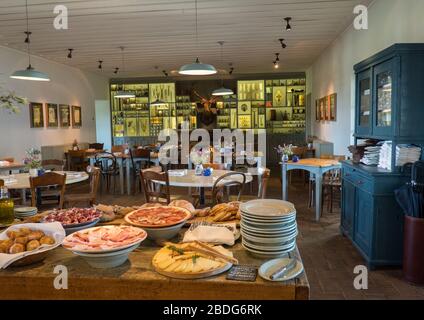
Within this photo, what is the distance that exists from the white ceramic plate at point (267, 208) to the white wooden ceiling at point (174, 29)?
4.44 metres

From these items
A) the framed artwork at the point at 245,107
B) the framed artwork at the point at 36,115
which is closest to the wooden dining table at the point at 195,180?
the framed artwork at the point at 36,115

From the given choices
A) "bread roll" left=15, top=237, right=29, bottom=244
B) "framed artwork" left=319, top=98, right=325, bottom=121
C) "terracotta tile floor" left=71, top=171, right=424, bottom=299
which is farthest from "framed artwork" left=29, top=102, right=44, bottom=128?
"bread roll" left=15, top=237, right=29, bottom=244

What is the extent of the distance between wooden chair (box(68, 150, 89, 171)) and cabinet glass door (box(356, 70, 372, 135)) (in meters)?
6.99

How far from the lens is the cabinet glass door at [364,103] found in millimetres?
4055

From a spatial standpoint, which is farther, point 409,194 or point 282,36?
point 282,36

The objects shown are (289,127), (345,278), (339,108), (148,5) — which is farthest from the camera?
(289,127)

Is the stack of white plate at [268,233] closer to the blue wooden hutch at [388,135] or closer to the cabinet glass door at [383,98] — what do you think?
the blue wooden hutch at [388,135]

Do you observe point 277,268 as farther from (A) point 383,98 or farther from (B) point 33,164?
(B) point 33,164

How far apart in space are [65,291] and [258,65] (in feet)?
35.2

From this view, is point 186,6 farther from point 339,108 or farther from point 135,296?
A: point 135,296

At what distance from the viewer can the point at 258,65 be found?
37.0 ft

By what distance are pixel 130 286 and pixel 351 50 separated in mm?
6428
